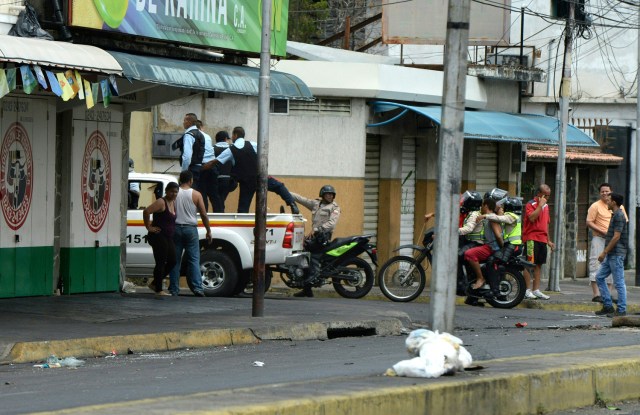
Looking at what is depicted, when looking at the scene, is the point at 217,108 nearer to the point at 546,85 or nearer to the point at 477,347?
the point at 477,347

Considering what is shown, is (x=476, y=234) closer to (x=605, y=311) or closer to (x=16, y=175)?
(x=605, y=311)

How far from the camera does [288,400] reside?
24.7 ft

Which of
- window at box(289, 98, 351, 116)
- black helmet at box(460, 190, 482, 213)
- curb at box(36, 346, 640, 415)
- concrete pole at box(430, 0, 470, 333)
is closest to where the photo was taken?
curb at box(36, 346, 640, 415)

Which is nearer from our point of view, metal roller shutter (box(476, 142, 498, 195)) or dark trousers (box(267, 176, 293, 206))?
dark trousers (box(267, 176, 293, 206))

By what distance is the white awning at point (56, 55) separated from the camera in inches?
480

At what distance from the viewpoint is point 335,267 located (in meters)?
19.0

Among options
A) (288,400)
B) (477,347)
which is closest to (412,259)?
(477,347)

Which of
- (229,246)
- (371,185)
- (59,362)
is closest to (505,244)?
(229,246)

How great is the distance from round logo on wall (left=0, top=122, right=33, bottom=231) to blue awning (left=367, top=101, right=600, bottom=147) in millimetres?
8899

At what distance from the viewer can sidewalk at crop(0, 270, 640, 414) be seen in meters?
7.95

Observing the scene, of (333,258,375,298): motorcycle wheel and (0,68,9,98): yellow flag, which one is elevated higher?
(0,68,9,98): yellow flag

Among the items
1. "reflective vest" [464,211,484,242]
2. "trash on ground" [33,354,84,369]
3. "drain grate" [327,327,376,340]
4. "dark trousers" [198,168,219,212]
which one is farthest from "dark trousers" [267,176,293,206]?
"trash on ground" [33,354,84,369]

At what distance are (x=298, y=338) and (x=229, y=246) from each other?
441 centimetres

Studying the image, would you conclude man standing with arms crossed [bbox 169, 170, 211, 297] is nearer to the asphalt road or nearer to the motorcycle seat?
the motorcycle seat
